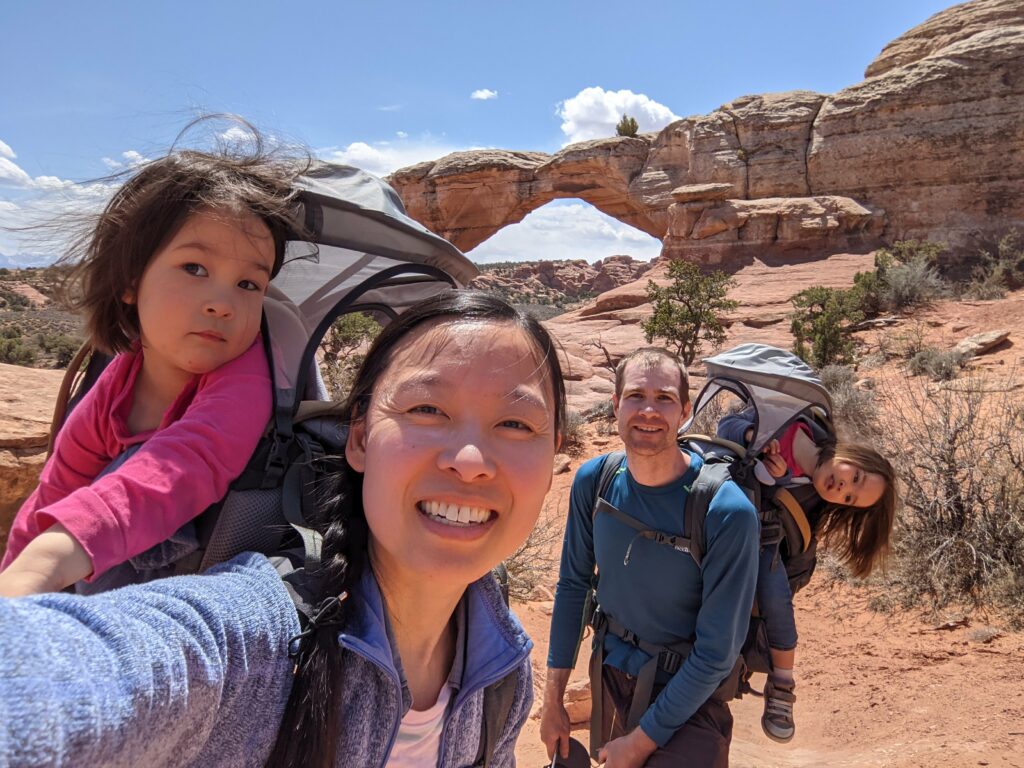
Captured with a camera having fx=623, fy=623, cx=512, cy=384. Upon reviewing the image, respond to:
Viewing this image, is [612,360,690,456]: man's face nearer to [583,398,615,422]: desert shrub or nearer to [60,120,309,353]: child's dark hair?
[60,120,309,353]: child's dark hair

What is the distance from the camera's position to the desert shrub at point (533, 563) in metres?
4.96

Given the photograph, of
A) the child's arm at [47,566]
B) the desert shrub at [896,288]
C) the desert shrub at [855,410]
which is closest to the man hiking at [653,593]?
the child's arm at [47,566]

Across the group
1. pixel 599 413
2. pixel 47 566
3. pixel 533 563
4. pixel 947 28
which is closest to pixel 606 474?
pixel 47 566

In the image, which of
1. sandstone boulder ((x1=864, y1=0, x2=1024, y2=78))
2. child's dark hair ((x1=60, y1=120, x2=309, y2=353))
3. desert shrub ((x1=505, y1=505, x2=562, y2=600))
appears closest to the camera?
child's dark hair ((x1=60, y1=120, x2=309, y2=353))

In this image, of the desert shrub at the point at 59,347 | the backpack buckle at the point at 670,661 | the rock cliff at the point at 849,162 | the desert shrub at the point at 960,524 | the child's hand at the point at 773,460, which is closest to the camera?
the backpack buckle at the point at 670,661

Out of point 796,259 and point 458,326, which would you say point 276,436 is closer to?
point 458,326

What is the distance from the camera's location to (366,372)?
1.02 metres

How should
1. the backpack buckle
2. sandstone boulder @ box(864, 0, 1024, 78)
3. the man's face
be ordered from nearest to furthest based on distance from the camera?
the backpack buckle, the man's face, sandstone boulder @ box(864, 0, 1024, 78)

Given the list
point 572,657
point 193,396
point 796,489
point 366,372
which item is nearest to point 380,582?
point 366,372

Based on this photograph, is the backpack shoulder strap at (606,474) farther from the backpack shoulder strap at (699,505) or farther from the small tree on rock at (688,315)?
the small tree on rock at (688,315)

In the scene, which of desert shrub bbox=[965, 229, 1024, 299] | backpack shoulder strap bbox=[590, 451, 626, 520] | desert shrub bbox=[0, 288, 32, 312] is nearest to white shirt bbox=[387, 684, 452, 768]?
backpack shoulder strap bbox=[590, 451, 626, 520]

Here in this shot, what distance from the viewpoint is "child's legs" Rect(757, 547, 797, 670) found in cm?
232

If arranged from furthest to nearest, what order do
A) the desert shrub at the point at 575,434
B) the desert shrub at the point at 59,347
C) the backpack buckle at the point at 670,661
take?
the desert shrub at the point at 59,347 → the desert shrub at the point at 575,434 → the backpack buckle at the point at 670,661

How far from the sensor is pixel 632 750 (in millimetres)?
1878
